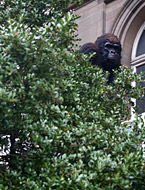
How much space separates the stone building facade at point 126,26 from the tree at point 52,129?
660cm

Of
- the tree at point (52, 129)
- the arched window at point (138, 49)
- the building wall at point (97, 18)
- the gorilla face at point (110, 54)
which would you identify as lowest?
the tree at point (52, 129)

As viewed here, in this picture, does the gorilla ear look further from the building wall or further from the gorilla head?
the building wall

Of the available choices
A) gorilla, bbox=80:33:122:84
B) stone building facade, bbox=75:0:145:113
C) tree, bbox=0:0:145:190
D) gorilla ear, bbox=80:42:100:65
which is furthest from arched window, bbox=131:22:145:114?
tree, bbox=0:0:145:190

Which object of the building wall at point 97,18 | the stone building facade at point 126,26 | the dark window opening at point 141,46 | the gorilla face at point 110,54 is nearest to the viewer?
the gorilla face at point 110,54

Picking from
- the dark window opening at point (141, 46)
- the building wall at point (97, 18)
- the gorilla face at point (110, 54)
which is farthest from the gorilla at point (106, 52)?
the building wall at point (97, 18)

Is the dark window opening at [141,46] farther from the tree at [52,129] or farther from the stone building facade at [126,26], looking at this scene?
the tree at [52,129]

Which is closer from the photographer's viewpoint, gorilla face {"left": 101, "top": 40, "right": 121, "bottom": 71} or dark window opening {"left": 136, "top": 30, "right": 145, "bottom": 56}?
gorilla face {"left": 101, "top": 40, "right": 121, "bottom": 71}

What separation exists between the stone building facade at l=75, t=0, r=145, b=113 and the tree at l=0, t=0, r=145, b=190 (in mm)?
6603

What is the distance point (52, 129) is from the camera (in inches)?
260

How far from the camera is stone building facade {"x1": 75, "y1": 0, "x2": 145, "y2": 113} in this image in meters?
13.9

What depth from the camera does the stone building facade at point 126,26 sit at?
13945mm

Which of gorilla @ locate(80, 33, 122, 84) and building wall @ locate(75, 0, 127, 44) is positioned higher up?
building wall @ locate(75, 0, 127, 44)

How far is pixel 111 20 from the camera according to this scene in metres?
14.4

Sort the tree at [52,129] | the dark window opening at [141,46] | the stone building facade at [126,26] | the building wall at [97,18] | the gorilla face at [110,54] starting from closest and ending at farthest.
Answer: the tree at [52,129] → the gorilla face at [110,54] → the stone building facade at [126,26] → the dark window opening at [141,46] → the building wall at [97,18]
